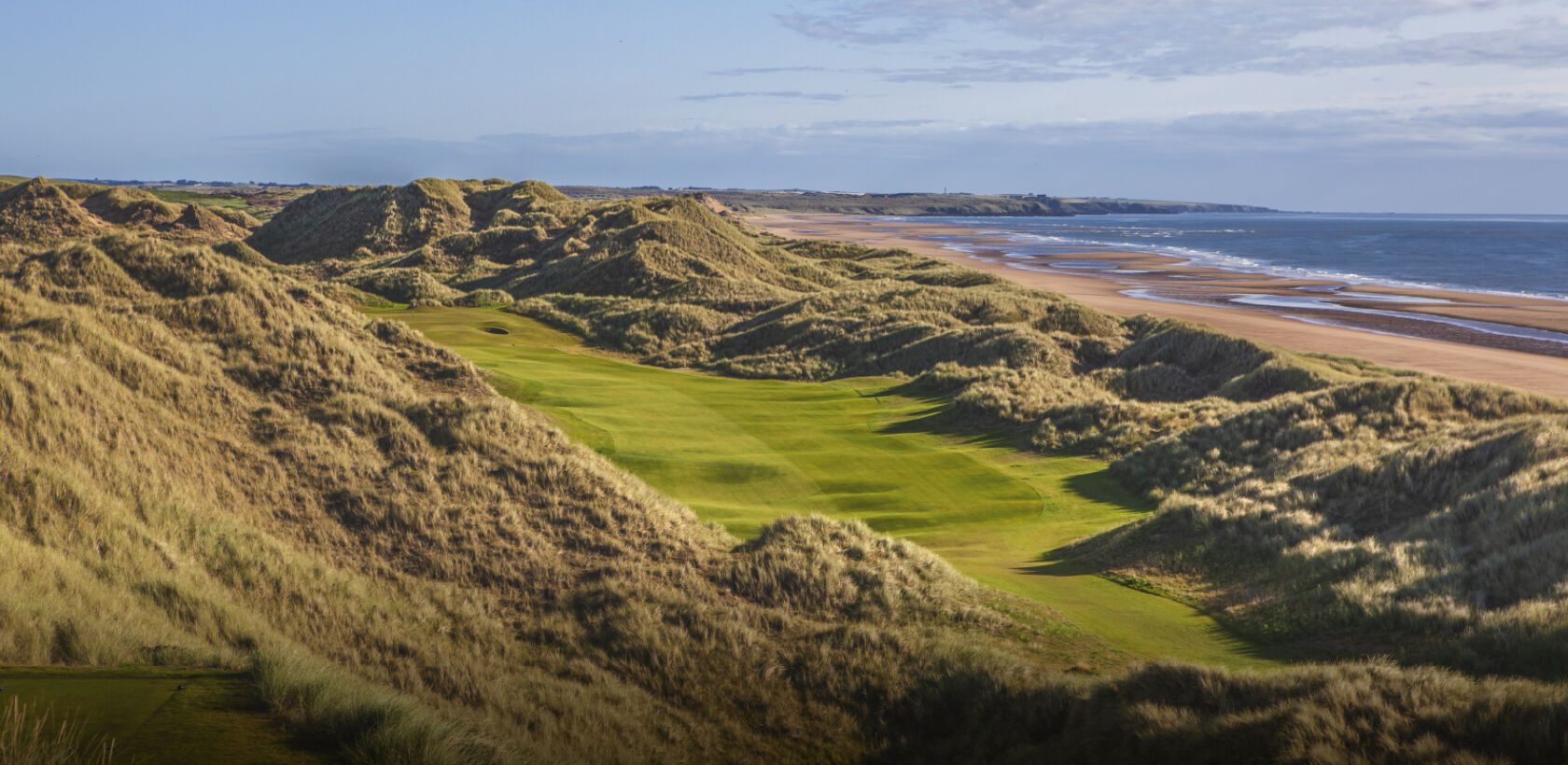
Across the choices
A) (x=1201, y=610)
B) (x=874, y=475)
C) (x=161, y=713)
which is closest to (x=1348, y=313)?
(x=874, y=475)

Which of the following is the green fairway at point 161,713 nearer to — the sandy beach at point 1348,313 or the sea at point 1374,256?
the sandy beach at point 1348,313

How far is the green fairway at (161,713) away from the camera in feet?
16.2

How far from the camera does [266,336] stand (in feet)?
46.1

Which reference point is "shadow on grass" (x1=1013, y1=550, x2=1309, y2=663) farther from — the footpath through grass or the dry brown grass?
the dry brown grass

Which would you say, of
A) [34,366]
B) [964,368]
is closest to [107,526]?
[34,366]

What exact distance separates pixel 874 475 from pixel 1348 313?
50.2m

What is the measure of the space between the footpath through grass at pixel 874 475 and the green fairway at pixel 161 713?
807 cm

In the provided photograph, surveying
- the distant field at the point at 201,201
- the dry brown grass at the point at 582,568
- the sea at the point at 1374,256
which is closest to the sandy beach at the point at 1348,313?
the sea at the point at 1374,256

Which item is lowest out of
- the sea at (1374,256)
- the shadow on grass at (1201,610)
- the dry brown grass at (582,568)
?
the shadow on grass at (1201,610)

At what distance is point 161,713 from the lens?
531cm

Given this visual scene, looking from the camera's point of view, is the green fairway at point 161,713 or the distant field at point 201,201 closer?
the green fairway at point 161,713

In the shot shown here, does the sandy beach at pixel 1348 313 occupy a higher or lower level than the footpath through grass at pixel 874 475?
higher

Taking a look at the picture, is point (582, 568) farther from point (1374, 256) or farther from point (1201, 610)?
point (1374, 256)

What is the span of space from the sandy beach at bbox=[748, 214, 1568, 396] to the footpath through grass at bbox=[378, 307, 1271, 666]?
20311 mm
